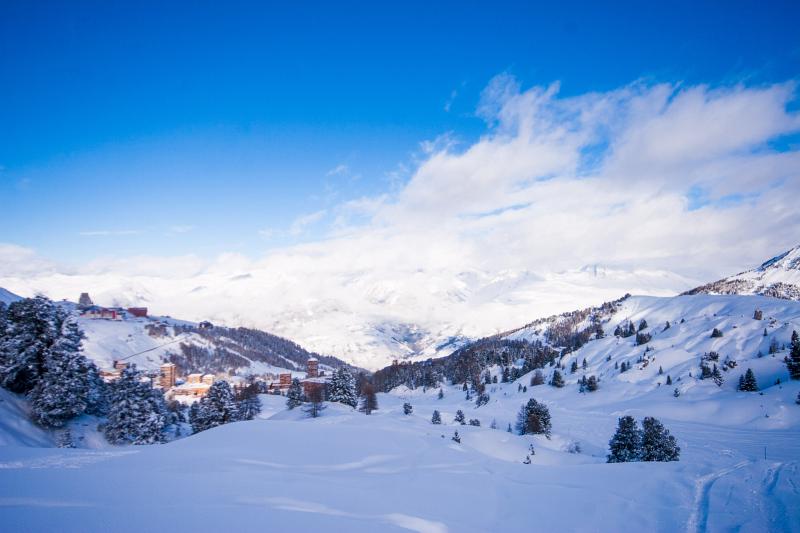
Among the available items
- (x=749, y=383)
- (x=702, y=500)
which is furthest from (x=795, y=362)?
(x=702, y=500)

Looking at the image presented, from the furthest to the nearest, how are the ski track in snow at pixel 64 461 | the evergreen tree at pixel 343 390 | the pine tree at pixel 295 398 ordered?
the evergreen tree at pixel 343 390 → the pine tree at pixel 295 398 → the ski track in snow at pixel 64 461

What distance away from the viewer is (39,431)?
2902 cm

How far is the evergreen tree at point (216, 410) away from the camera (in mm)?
44344

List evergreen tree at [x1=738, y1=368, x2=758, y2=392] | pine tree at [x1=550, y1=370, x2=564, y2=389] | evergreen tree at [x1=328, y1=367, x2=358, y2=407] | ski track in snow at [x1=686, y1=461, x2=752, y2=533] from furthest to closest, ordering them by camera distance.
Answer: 1. pine tree at [x1=550, y1=370, x2=564, y2=389]
2. evergreen tree at [x1=738, y1=368, x2=758, y2=392]
3. evergreen tree at [x1=328, y1=367, x2=358, y2=407]
4. ski track in snow at [x1=686, y1=461, x2=752, y2=533]

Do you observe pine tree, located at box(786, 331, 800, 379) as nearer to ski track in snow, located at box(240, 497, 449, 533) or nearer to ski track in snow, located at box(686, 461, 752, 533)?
ski track in snow, located at box(686, 461, 752, 533)

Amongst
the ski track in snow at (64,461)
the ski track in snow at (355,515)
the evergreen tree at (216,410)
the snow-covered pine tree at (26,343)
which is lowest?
the evergreen tree at (216,410)

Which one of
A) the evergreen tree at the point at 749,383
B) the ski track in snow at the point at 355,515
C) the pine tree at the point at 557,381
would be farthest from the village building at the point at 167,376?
the evergreen tree at the point at 749,383

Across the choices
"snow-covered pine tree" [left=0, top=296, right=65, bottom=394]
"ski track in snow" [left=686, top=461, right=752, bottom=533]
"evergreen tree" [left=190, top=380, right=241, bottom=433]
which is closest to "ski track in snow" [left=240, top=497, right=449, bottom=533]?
"ski track in snow" [left=686, top=461, right=752, bottom=533]

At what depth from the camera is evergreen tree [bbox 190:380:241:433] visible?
44.3 meters

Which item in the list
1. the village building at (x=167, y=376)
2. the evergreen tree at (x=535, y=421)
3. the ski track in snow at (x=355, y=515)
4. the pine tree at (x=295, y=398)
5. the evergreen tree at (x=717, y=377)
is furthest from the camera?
the village building at (x=167, y=376)

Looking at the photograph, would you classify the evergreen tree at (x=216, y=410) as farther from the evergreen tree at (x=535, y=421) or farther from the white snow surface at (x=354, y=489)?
the evergreen tree at (x=535, y=421)

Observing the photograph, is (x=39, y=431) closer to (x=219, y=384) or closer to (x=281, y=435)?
(x=219, y=384)

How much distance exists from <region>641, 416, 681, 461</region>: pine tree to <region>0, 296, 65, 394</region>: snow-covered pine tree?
53511mm

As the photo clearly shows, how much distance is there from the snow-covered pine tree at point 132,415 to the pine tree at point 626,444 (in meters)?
44.9
